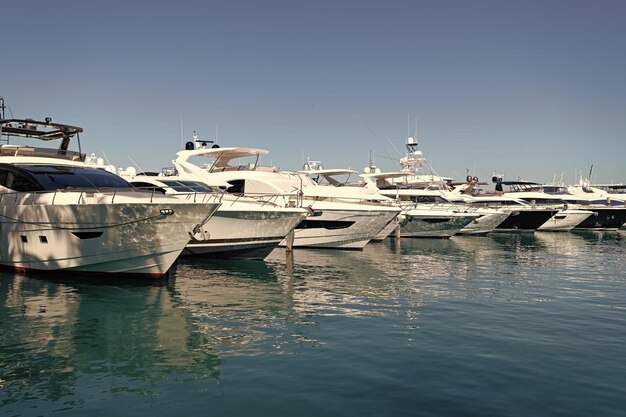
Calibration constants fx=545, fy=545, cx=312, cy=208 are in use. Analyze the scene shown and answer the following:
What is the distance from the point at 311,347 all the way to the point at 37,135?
1540 cm

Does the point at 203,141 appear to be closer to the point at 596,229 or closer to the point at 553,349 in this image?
the point at 553,349

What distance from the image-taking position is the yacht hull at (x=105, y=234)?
13.9m

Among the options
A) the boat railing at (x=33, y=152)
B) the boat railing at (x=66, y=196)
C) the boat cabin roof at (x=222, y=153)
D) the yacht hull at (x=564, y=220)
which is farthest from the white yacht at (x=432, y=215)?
the boat railing at (x=66, y=196)

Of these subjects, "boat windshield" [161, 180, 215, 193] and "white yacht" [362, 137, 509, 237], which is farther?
"white yacht" [362, 137, 509, 237]

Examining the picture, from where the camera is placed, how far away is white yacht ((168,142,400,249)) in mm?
24688

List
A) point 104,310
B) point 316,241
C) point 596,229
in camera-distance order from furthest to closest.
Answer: point 596,229
point 316,241
point 104,310

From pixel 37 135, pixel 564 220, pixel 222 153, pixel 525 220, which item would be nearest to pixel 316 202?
pixel 222 153

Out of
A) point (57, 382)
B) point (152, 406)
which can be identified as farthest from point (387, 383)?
point (57, 382)

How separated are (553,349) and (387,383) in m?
3.33

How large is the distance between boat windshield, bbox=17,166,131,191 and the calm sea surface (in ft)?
8.63

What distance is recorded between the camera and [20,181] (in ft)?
50.9

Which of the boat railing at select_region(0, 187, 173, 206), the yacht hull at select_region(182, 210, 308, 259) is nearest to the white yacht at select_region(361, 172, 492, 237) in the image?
the yacht hull at select_region(182, 210, 308, 259)

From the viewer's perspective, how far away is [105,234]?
46.3 ft

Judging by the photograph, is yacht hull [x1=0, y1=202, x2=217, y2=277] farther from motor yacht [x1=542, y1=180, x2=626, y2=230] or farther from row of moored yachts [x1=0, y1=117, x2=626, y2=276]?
motor yacht [x1=542, y1=180, x2=626, y2=230]
